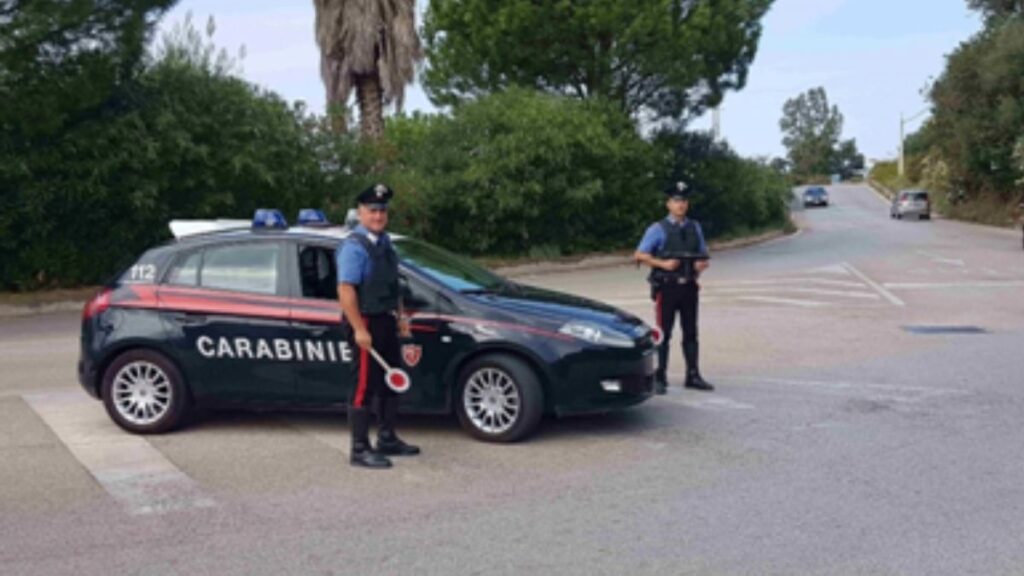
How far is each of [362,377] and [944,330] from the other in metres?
9.52

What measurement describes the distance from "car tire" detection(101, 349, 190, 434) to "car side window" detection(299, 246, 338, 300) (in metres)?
1.09

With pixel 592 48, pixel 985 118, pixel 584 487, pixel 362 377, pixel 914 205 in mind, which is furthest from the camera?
pixel 914 205

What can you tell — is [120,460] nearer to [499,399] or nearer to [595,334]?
[499,399]

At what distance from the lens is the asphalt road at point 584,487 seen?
5461mm

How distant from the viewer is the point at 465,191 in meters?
26.7

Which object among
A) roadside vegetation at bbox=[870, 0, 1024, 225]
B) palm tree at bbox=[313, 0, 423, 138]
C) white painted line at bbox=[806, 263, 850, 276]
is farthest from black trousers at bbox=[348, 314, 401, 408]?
roadside vegetation at bbox=[870, 0, 1024, 225]

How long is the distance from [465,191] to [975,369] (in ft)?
55.3

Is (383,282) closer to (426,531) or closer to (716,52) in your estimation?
(426,531)

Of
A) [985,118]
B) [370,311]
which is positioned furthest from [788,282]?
[985,118]

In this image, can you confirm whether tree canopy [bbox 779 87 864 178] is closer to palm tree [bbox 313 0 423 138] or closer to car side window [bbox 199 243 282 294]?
palm tree [bbox 313 0 423 138]

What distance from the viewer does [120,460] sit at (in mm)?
7410

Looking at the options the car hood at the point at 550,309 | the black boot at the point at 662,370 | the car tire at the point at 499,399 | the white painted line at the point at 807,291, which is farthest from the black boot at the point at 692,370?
the white painted line at the point at 807,291

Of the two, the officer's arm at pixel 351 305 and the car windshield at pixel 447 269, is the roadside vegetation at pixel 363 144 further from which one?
the officer's arm at pixel 351 305

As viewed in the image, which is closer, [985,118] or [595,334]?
[595,334]
